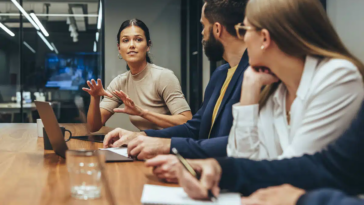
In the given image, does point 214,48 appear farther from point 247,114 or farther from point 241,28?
point 247,114

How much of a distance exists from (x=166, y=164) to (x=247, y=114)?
316 mm

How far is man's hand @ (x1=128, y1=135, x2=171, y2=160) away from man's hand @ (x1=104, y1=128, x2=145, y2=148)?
0.23 meters

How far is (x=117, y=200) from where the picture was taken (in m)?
0.86

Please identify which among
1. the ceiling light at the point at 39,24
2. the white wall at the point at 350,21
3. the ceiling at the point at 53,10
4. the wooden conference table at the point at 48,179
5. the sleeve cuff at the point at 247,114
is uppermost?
the ceiling at the point at 53,10

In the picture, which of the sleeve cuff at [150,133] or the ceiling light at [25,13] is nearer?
the sleeve cuff at [150,133]

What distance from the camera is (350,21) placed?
188 centimetres

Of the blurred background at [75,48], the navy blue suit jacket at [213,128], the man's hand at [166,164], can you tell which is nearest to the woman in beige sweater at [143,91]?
the navy blue suit jacket at [213,128]

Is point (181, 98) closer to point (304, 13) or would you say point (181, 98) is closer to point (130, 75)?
point (130, 75)

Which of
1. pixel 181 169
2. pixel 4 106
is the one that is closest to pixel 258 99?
pixel 181 169

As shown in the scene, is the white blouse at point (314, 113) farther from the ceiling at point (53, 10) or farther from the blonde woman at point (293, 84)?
the ceiling at point (53, 10)

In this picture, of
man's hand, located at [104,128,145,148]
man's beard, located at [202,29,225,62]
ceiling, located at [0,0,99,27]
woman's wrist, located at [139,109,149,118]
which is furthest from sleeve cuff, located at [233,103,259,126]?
ceiling, located at [0,0,99,27]

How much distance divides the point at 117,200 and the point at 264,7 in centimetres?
67

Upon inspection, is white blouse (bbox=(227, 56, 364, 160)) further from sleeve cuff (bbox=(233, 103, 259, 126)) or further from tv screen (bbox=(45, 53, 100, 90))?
tv screen (bbox=(45, 53, 100, 90))

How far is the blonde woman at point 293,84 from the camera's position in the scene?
3.14 feet
